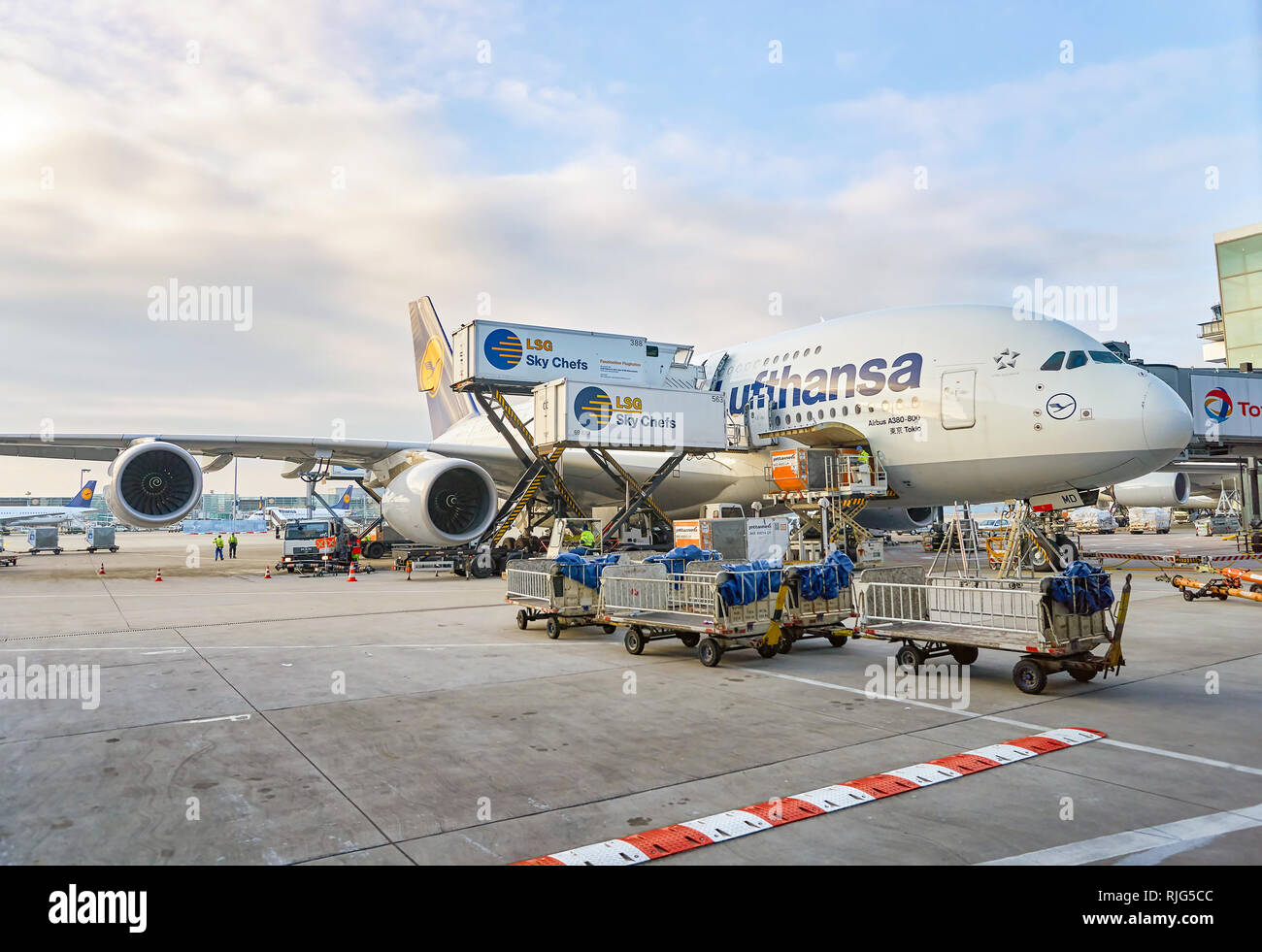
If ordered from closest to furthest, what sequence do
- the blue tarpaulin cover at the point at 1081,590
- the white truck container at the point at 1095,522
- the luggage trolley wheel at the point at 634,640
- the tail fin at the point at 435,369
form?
the blue tarpaulin cover at the point at 1081,590, the luggage trolley wheel at the point at 634,640, the tail fin at the point at 435,369, the white truck container at the point at 1095,522

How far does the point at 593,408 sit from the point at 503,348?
133 inches

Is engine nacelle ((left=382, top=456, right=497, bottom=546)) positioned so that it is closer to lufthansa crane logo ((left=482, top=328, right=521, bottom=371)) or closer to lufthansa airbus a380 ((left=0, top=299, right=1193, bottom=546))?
lufthansa airbus a380 ((left=0, top=299, right=1193, bottom=546))

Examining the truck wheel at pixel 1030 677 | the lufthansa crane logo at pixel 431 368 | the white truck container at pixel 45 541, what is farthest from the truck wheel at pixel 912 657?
the white truck container at pixel 45 541

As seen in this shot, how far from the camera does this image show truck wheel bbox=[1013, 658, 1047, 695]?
25.2 feet

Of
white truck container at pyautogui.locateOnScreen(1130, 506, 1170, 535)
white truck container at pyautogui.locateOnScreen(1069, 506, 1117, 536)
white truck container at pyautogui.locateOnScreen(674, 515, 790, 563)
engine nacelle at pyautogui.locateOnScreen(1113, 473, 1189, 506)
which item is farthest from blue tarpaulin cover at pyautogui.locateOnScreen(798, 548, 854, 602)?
white truck container at pyautogui.locateOnScreen(1130, 506, 1170, 535)

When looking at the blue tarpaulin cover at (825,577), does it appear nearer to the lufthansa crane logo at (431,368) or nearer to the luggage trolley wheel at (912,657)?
the luggage trolley wheel at (912,657)

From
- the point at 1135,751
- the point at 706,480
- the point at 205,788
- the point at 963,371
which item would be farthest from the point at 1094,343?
the point at 205,788

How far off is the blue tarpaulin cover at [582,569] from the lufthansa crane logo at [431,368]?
23961 millimetres

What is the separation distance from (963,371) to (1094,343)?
233 cm

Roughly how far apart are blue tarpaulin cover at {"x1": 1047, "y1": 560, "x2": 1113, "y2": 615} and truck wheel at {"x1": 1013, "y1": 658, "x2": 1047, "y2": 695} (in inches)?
26.8

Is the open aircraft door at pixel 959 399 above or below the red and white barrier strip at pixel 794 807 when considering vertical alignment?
above

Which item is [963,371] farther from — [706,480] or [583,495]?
[583,495]

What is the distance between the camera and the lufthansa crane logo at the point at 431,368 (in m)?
34.2
